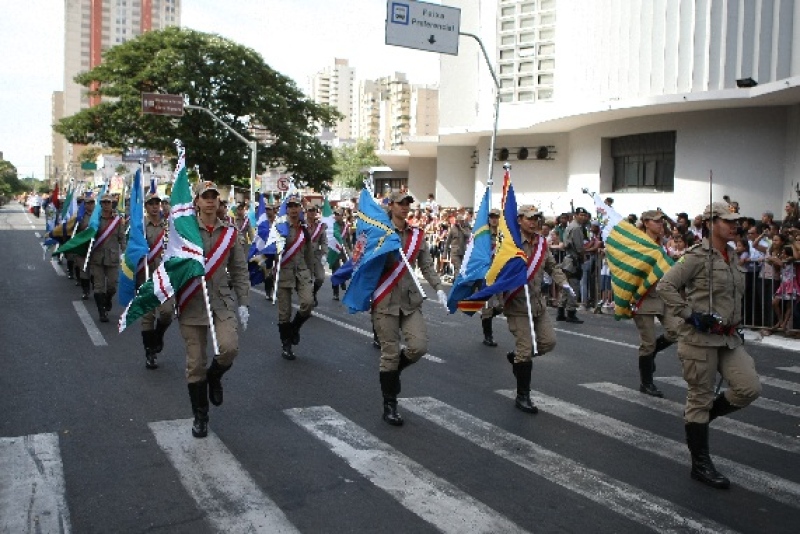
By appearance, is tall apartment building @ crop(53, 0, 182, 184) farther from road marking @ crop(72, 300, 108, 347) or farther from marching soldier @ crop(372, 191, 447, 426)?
marching soldier @ crop(372, 191, 447, 426)

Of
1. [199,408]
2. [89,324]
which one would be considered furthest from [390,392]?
[89,324]

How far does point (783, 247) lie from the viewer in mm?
13297

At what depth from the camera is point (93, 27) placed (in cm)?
16962

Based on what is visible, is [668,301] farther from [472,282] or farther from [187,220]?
[187,220]

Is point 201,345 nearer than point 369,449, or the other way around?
point 369,449

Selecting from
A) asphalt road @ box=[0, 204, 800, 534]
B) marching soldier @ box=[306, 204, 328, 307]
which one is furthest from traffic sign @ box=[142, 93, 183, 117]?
asphalt road @ box=[0, 204, 800, 534]

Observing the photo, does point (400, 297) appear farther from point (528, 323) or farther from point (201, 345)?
point (201, 345)

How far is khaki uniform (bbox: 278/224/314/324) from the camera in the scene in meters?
10.9

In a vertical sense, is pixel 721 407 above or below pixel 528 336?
below

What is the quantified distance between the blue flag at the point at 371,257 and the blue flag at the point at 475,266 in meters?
1.42

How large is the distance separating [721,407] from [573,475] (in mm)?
1251

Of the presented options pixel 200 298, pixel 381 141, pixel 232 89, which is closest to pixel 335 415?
pixel 200 298

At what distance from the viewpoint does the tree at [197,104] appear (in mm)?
45031

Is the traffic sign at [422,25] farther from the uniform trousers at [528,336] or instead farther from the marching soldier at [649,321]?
the uniform trousers at [528,336]
